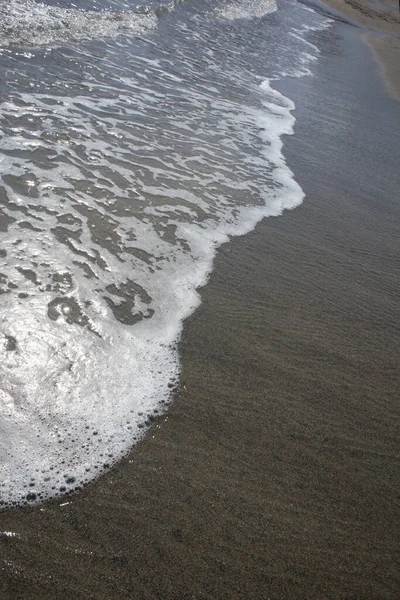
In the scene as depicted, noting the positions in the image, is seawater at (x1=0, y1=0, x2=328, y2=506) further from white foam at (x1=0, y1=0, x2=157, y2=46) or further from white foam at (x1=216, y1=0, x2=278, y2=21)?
white foam at (x1=216, y1=0, x2=278, y2=21)

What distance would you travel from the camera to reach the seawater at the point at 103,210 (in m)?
2.71

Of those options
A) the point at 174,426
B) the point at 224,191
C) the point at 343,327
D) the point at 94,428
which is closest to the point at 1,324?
the point at 94,428

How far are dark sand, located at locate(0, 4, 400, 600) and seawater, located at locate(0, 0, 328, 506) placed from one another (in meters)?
0.21

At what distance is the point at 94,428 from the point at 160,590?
917 millimetres

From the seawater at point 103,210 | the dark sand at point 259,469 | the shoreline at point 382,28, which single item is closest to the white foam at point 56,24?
the seawater at point 103,210

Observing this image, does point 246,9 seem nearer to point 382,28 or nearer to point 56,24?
point 382,28

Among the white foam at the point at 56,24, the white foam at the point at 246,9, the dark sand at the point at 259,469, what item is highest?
the white foam at the point at 246,9

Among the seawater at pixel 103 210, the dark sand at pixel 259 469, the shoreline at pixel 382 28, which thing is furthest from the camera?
the shoreline at pixel 382 28

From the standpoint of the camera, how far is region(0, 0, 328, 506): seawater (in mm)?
2707

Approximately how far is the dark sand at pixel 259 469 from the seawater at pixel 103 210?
0.68 feet

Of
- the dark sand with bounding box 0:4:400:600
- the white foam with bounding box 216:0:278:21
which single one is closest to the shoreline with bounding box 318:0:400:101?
the white foam with bounding box 216:0:278:21

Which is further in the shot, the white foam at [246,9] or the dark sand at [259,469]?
the white foam at [246,9]

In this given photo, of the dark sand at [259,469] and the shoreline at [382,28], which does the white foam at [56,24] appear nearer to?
the dark sand at [259,469]

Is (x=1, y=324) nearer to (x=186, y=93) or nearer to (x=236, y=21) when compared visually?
(x=186, y=93)
